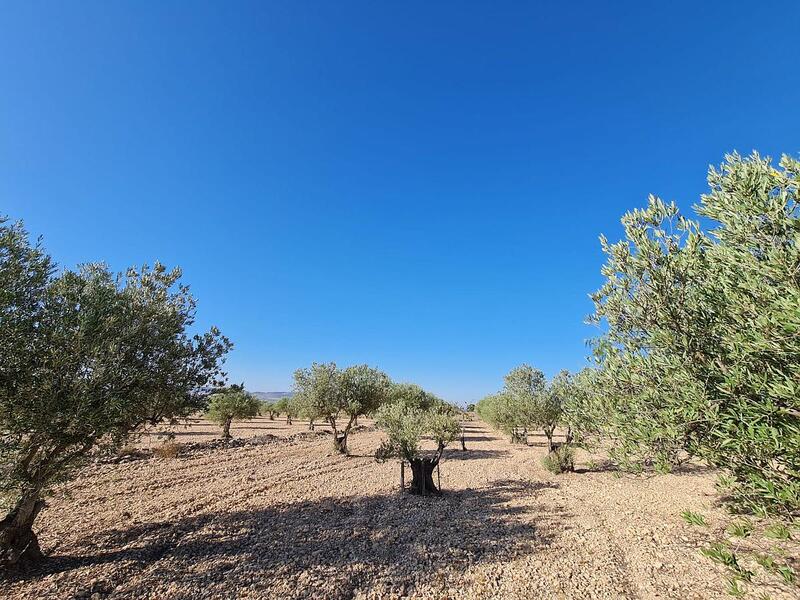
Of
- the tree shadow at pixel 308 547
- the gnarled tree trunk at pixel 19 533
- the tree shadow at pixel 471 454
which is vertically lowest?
the tree shadow at pixel 308 547

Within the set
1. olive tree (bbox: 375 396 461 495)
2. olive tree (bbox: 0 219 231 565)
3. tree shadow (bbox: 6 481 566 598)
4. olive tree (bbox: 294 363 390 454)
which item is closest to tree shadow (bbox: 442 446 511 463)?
olive tree (bbox: 294 363 390 454)

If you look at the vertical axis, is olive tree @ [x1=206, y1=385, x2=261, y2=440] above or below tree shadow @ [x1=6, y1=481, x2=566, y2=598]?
above

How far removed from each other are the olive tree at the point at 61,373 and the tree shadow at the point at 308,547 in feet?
9.96

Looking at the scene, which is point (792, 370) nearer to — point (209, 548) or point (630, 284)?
point (630, 284)

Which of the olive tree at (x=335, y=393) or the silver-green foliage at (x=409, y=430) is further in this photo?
the olive tree at (x=335, y=393)

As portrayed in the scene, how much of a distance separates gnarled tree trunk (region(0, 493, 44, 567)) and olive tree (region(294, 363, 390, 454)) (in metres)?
22.6

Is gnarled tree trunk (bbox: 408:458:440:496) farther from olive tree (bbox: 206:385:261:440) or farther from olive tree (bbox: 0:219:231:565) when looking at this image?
olive tree (bbox: 206:385:261:440)

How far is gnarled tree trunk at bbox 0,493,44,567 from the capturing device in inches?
418

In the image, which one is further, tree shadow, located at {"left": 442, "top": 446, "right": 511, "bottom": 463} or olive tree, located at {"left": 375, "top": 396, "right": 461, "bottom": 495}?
tree shadow, located at {"left": 442, "top": 446, "right": 511, "bottom": 463}

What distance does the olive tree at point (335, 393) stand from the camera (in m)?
33.9

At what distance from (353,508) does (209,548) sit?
650 centimetres

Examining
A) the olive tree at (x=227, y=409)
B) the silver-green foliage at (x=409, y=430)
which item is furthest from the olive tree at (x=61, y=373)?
the olive tree at (x=227, y=409)

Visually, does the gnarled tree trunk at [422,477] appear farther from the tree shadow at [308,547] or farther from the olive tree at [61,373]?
the olive tree at [61,373]

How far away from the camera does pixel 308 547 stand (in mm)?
12469
